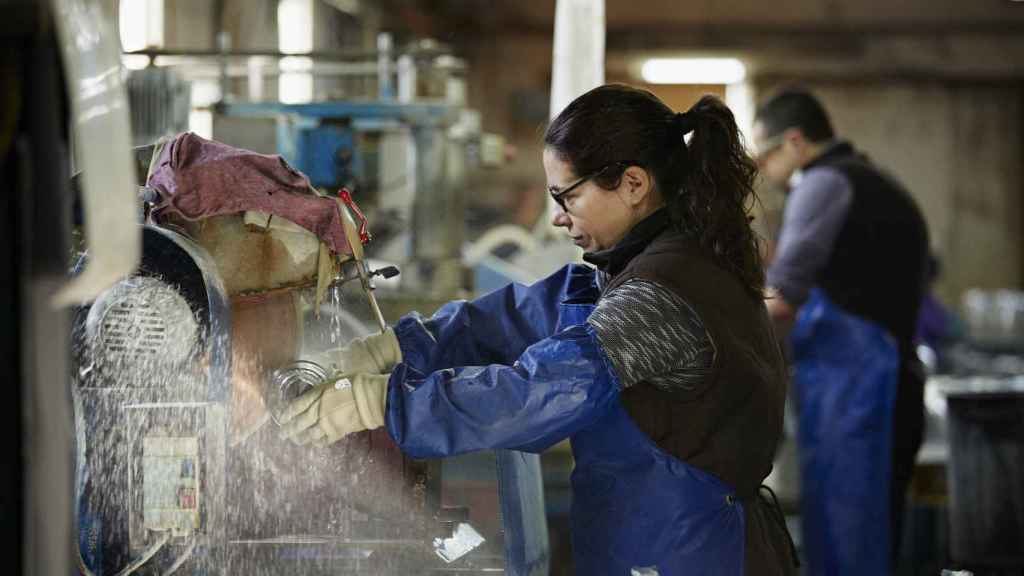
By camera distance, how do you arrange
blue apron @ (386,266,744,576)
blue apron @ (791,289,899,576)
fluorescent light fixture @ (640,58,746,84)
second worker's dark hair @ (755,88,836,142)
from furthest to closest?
fluorescent light fixture @ (640,58,746,84)
second worker's dark hair @ (755,88,836,142)
blue apron @ (791,289,899,576)
blue apron @ (386,266,744,576)

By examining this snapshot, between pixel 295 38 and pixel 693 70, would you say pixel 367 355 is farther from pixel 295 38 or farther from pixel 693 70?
pixel 693 70

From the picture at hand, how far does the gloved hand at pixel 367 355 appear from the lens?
166 cm

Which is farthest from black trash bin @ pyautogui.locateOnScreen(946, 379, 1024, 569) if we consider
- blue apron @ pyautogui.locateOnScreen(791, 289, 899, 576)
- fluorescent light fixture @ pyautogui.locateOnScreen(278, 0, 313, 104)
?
fluorescent light fixture @ pyautogui.locateOnScreen(278, 0, 313, 104)

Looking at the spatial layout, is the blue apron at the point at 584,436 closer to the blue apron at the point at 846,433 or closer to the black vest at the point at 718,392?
the black vest at the point at 718,392

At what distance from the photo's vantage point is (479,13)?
9289mm

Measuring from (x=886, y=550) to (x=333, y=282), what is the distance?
212cm

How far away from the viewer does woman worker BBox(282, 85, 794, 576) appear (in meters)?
1.40

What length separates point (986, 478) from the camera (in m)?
3.50

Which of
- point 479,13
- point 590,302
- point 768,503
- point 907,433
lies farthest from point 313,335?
point 479,13

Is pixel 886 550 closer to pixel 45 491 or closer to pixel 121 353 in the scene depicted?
pixel 121 353

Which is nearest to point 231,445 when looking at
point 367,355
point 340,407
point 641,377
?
point 340,407

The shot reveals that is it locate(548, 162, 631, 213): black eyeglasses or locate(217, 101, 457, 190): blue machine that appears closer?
locate(548, 162, 631, 213): black eyeglasses

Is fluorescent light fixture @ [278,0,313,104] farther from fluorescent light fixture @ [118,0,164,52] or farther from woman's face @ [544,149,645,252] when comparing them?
woman's face @ [544,149,645,252]

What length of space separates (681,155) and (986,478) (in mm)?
2351
